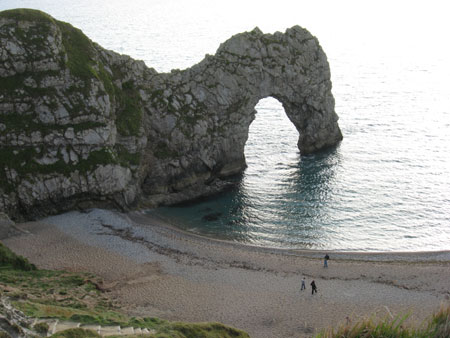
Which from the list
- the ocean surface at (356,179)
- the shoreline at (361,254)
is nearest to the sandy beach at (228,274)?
the shoreline at (361,254)

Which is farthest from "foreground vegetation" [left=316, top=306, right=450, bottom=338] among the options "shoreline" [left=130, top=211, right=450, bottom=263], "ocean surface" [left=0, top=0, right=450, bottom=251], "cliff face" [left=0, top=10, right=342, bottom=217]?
"cliff face" [left=0, top=10, right=342, bottom=217]

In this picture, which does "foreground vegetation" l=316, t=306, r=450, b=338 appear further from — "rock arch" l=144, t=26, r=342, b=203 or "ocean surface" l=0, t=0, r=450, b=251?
"rock arch" l=144, t=26, r=342, b=203

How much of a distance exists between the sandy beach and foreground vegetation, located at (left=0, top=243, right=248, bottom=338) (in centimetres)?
223

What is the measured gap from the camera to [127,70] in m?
58.6

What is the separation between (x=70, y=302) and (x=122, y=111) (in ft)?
96.6

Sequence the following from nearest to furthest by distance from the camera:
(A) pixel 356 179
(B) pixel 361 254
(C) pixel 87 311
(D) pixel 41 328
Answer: (D) pixel 41 328, (C) pixel 87 311, (B) pixel 361 254, (A) pixel 356 179

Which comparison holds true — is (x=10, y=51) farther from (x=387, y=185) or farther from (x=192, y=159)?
(x=387, y=185)

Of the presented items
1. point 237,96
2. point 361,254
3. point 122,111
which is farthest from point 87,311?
point 237,96

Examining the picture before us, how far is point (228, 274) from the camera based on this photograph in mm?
41656

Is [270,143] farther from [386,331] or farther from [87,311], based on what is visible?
[386,331]

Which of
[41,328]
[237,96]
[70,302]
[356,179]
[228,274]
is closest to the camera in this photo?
[41,328]

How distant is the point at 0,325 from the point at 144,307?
57.1 feet

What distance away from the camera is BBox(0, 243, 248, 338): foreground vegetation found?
2217 centimetres

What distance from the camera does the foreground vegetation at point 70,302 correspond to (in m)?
22.2
